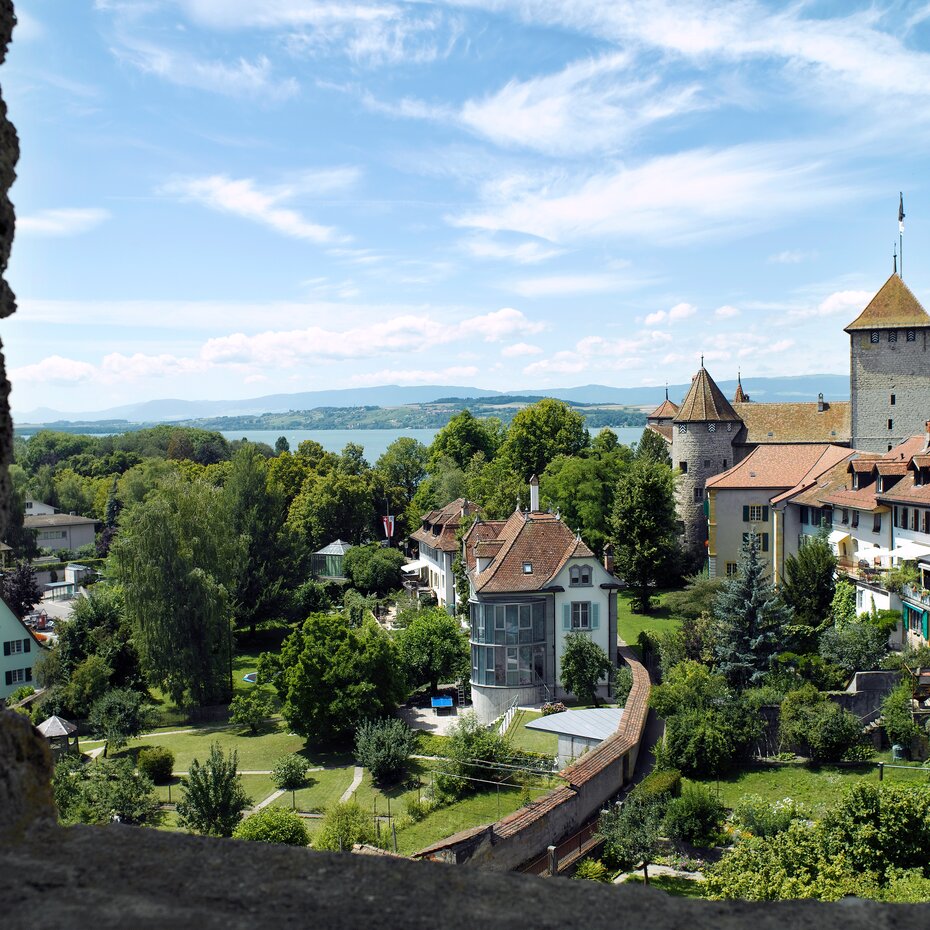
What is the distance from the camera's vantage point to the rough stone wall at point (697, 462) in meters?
57.4

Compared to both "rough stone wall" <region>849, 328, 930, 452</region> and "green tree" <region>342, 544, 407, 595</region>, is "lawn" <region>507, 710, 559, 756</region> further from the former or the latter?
"rough stone wall" <region>849, 328, 930, 452</region>

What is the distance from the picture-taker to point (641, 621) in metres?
45.4

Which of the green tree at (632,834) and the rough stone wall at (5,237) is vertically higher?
the rough stone wall at (5,237)

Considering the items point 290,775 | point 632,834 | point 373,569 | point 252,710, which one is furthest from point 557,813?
point 373,569

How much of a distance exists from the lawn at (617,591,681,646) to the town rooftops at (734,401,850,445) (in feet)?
47.3

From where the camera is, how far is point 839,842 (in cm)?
1825

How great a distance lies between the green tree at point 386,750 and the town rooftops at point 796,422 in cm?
3661

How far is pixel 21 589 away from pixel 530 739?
4070 cm

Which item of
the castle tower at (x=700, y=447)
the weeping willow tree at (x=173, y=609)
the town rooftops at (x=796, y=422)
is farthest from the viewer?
the castle tower at (x=700, y=447)

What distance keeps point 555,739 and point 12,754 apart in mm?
26824

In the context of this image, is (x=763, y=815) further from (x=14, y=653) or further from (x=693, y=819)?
(x=14, y=653)

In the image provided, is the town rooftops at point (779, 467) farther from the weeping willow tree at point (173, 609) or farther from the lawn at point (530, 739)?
the weeping willow tree at point (173, 609)

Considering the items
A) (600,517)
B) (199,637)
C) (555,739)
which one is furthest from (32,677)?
(600,517)

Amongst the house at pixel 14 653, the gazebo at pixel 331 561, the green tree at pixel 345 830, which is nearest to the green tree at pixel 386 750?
the green tree at pixel 345 830
